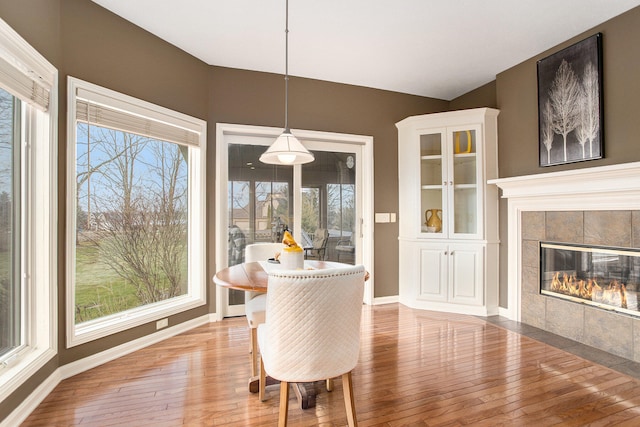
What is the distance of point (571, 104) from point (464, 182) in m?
1.21

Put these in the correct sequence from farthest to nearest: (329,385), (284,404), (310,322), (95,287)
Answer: (95,287) < (329,385) < (284,404) < (310,322)

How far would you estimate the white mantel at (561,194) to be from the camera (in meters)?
2.47

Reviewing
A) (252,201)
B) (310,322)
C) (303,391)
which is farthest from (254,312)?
(252,201)

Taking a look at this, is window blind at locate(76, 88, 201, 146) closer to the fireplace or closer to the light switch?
the light switch

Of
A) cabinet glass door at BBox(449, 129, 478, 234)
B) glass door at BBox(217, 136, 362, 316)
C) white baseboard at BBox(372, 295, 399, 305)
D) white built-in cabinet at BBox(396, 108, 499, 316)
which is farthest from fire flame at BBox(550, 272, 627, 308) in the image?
glass door at BBox(217, 136, 362, 316)

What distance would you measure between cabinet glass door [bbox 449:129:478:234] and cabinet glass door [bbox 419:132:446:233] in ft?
0.49

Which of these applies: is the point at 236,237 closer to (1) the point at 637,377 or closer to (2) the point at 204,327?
(2) the point at 204,327

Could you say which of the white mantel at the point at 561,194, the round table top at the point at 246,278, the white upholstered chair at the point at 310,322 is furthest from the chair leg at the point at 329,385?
the white mantel at the point at 561,194

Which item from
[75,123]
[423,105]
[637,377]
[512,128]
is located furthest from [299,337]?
[423,105]

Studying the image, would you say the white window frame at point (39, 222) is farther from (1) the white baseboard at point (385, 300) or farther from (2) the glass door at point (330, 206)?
(1) the white baseboard at point (385, 300)

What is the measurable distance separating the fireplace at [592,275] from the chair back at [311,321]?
248cm

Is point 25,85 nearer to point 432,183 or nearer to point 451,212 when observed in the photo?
point 432,183

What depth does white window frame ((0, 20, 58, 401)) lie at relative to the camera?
2008mm

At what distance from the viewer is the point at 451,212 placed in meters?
3.78
